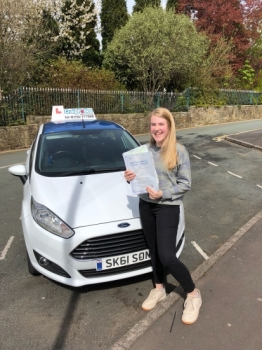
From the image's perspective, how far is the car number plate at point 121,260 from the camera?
2736 millimetres

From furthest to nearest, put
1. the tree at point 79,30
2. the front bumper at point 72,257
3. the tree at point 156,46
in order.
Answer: the tree at point 79,30, the tree at point 156,46, the front bumper at point 72,257

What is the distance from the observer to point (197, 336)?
2.44 m

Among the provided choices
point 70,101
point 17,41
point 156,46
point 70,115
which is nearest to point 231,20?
point 156,46

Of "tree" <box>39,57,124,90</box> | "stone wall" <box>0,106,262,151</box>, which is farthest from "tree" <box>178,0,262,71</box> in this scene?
"tree" <box>39,57,124,90</box>

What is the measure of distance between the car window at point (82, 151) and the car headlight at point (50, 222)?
699mm

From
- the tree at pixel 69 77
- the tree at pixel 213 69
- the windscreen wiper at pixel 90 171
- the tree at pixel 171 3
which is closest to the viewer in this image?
the windscreen wiper at pixel 90 171

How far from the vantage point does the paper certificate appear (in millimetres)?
2398

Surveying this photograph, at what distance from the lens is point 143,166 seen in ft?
7.90

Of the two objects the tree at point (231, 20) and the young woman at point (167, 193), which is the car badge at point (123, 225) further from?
the tree at point (231, 20)

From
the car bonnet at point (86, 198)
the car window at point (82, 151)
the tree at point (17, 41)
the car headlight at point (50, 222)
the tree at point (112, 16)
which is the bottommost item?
the car headlight at point (50, 222)

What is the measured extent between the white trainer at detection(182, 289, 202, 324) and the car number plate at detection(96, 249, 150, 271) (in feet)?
1.70

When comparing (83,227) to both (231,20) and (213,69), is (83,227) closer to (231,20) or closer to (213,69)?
(213,69)

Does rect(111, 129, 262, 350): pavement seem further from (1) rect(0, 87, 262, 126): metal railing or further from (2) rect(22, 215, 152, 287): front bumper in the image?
(1) rect(0, 87, 262, 126): metal railing

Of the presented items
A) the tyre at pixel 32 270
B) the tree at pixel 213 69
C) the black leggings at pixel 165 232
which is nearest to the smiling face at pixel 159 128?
the black leggings at pixel 165 232
